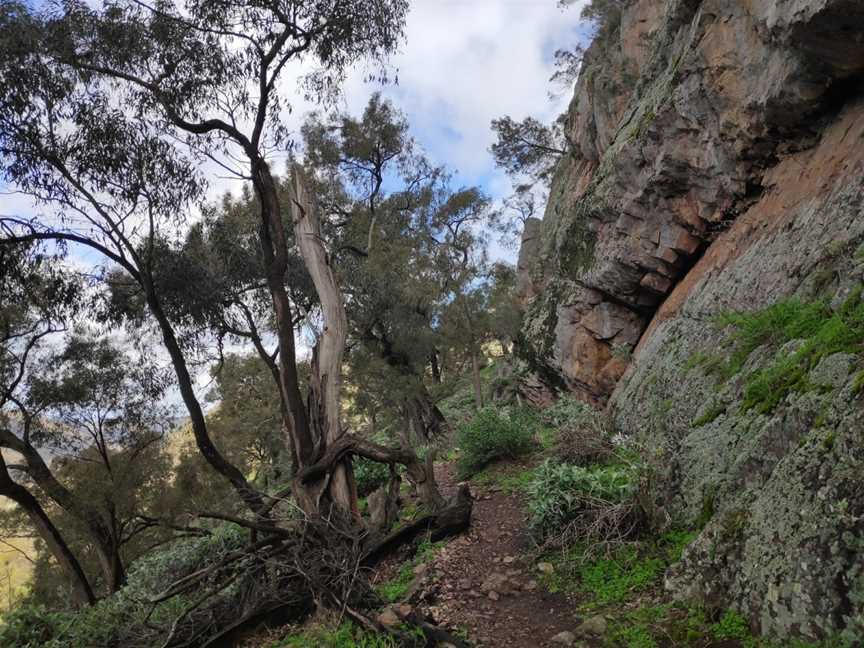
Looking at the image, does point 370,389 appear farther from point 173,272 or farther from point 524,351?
point 173,272

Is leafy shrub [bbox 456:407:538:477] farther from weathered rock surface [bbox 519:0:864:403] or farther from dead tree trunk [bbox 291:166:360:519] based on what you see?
weathered rock surface [bbox 519:0:864:403]

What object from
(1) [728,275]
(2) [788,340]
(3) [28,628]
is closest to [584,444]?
(2) [788,340]

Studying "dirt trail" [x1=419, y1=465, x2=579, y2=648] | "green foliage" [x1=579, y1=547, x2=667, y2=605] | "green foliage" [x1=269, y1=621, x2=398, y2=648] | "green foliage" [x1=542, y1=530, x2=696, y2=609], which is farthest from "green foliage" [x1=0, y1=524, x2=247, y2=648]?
"green foliage" [x1=579, y1=547, x2=667, y2=605]

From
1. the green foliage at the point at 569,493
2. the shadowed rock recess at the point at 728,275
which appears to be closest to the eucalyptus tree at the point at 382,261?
the shadowed rock recess at the point at 728,275

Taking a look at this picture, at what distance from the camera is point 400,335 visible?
60.4 feet

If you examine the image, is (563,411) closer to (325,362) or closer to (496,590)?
(325,362)

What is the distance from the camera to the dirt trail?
A: 163 inches

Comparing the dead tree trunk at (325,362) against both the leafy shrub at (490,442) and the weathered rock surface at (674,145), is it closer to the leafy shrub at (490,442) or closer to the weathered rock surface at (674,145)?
the leafy shrub at (490,442)

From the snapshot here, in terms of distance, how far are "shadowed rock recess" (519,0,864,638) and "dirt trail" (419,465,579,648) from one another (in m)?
1.10

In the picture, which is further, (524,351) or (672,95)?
(524,351)

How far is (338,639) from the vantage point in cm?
442

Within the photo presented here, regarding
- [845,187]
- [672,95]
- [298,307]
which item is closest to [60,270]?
[298,307]

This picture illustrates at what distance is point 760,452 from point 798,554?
995 millimetres

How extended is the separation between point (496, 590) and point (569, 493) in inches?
41.8
